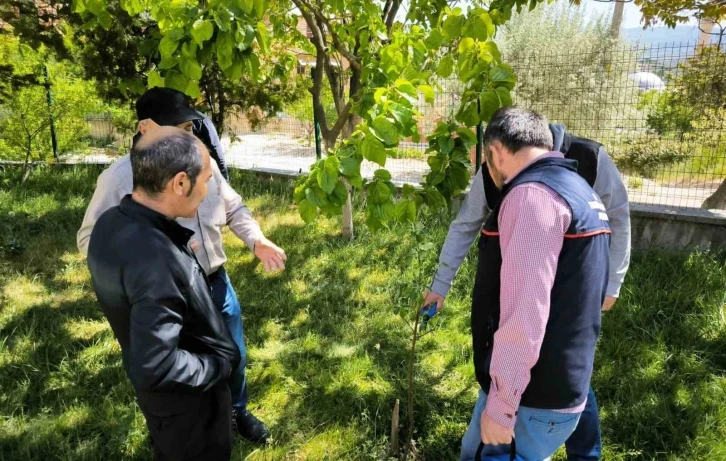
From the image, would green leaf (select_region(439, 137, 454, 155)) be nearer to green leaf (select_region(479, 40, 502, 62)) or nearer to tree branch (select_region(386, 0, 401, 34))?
green leaf (select_region(479, 40, 502, 62))

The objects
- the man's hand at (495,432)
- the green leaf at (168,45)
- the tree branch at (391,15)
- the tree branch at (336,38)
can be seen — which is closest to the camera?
the man's hand at (495,432)

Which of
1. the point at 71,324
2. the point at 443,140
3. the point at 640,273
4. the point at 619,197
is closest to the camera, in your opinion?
the point at 619,197

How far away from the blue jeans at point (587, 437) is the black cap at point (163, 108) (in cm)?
210

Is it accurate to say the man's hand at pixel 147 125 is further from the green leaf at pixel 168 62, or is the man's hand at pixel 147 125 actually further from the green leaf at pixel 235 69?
the green leaf at pixel 235 69

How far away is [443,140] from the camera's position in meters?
2.39

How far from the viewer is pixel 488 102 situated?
219cm

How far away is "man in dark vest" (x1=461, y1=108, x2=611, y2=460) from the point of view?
1.50m

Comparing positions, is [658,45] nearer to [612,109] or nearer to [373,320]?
[612,109]

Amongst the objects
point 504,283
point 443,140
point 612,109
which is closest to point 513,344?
point 504,283

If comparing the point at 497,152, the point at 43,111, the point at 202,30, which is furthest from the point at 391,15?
the point at 43,111

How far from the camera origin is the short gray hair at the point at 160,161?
156 cm

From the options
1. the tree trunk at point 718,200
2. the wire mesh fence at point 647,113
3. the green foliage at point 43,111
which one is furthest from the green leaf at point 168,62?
the green foliage at point 43,111

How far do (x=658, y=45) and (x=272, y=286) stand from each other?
14.1ft

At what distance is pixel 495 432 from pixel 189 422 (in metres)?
0.99
